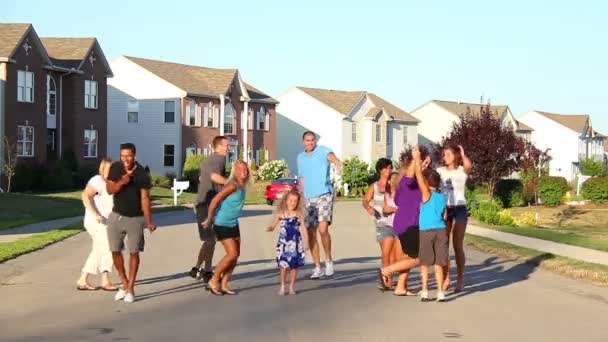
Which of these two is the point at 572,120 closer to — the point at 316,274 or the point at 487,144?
the point at 487,144

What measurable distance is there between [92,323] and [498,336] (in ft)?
13.0

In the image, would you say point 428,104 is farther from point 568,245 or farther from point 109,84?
point 568,245

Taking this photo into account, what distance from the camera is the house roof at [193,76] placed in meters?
65.3

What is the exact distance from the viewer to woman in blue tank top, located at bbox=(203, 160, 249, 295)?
41.0 ft

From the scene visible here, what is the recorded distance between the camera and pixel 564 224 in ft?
119

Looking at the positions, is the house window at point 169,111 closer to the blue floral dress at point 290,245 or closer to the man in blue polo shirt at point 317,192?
the man in blue polo shirt at point 317,192

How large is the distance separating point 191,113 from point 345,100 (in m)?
19.6

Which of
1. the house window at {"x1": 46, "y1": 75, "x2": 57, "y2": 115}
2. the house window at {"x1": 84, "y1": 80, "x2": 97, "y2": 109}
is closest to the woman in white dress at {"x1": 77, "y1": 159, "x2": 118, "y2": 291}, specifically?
the house window at {"x1": 46, "y1": 75, "x2": 57, "y2": 115}

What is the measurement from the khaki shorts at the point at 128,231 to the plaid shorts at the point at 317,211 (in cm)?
306

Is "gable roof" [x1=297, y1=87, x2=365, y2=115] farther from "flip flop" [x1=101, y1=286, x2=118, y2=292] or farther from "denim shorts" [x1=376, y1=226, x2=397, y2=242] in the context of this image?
"flip flop" [x1=101, y1=286, x2=118, y2=292]

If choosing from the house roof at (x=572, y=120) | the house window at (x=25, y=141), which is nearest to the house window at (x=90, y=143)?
the house window at (x=25, y=141)

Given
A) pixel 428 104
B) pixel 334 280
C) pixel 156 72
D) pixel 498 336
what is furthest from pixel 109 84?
pixel 498 336

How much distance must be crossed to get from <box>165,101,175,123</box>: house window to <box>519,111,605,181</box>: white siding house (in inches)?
2099

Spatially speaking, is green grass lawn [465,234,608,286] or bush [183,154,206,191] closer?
green grass lawn [465,234,608,286]
